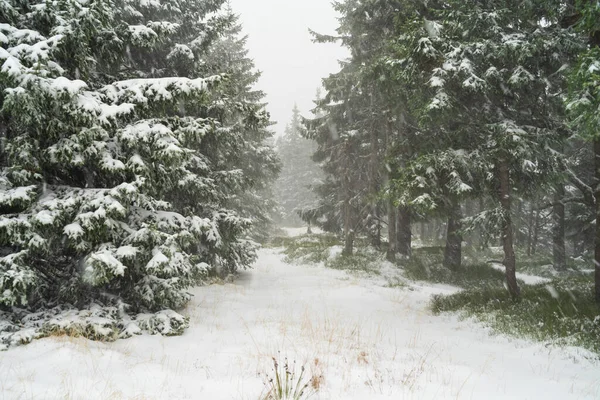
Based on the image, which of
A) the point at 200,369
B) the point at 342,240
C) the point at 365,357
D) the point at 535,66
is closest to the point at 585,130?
the point at 535,66

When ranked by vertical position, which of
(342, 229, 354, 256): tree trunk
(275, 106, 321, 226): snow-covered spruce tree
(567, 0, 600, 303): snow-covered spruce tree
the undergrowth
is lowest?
the undergrowth

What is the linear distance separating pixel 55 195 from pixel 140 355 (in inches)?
121

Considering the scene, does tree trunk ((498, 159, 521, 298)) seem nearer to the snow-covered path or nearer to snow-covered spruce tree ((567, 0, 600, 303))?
the snow-covered path

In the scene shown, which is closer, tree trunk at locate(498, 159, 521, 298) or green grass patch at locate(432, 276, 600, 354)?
green grass patch at locate(432, 276, 600, 354)

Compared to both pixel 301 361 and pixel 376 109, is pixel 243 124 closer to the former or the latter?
pixel 301 361

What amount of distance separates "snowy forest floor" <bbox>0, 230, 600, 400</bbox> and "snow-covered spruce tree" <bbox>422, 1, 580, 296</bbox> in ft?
13.7

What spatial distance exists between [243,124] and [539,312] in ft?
28.7

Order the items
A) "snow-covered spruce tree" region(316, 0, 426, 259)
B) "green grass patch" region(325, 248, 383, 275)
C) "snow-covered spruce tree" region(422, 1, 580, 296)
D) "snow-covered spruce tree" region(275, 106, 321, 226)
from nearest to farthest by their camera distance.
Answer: "snow-covered spruce tree" region(422, 1, 580, 296) → "snow-covered spruce tree" region(316, 0, 426, 259) → "green grass patch" region(325, 248, 383, 275) → "snow-covered spruce tree" region(275, 106, 321, 226)

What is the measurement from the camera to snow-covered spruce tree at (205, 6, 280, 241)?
9164 millimetres

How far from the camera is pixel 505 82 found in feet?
30.6

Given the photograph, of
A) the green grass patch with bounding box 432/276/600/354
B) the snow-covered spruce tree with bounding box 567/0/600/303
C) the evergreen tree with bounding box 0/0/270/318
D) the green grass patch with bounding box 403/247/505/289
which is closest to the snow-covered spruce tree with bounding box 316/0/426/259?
the green grass patch with bounding box 403/247/505/289

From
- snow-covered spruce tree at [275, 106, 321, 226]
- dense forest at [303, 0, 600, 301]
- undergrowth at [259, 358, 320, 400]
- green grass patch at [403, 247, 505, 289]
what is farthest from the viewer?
snow-covered spruce tree at [275, 106, 321, 226]

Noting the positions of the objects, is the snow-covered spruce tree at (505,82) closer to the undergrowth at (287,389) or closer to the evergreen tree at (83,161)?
the evergreen tree at (83,161)

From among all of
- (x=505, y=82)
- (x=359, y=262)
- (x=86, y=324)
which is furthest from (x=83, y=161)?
(x=359, y=262)
